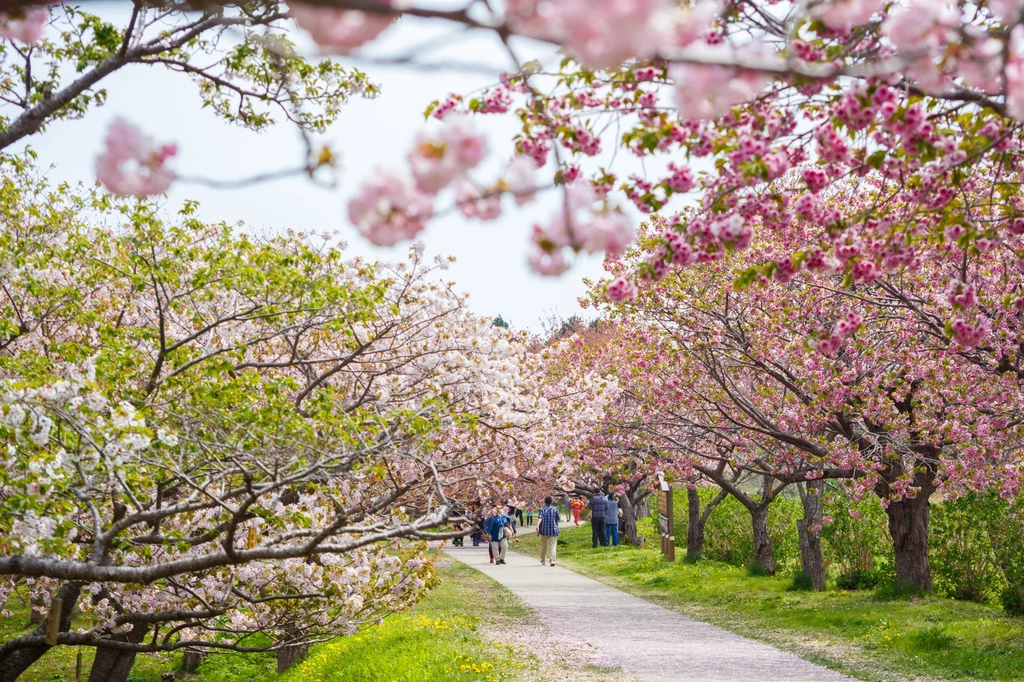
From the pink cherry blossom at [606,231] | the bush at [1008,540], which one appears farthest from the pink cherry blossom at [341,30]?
the bush at [1008,540]

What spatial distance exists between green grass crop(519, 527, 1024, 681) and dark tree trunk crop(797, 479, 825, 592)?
1.62ft

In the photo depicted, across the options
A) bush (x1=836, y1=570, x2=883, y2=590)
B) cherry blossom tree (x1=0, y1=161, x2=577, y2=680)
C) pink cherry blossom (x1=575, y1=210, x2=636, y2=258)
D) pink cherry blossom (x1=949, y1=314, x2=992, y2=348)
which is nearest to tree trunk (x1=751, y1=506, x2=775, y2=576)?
bush (x1=836, y1=570, x2=883, y2=590)

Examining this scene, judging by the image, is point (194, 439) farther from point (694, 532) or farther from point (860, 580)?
point (694, 532)

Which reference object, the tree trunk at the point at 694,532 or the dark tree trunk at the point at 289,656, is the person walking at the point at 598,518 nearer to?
the tree trunk at the point at 694,532

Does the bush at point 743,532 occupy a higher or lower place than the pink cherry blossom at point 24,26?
lower

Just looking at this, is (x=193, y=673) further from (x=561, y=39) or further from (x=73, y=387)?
(x=561, y=39)

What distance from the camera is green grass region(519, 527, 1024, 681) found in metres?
10.1

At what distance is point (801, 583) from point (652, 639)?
16.4 feet

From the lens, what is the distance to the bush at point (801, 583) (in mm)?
16272

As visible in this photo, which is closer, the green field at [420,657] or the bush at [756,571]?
the green field at [420,657]

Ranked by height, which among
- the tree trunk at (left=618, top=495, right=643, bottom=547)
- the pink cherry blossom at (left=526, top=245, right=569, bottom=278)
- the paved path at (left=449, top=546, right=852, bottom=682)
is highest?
the pink cherry blossom at (left=526, top=245, right=569, bottom=278)

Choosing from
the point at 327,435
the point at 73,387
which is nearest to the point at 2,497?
the point at 73,387

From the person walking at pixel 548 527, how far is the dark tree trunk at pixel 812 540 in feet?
28.5

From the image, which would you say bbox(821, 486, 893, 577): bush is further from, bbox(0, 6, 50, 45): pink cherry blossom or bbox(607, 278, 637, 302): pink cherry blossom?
bbox(0, 6, 50, 45): pink cherry blossom
